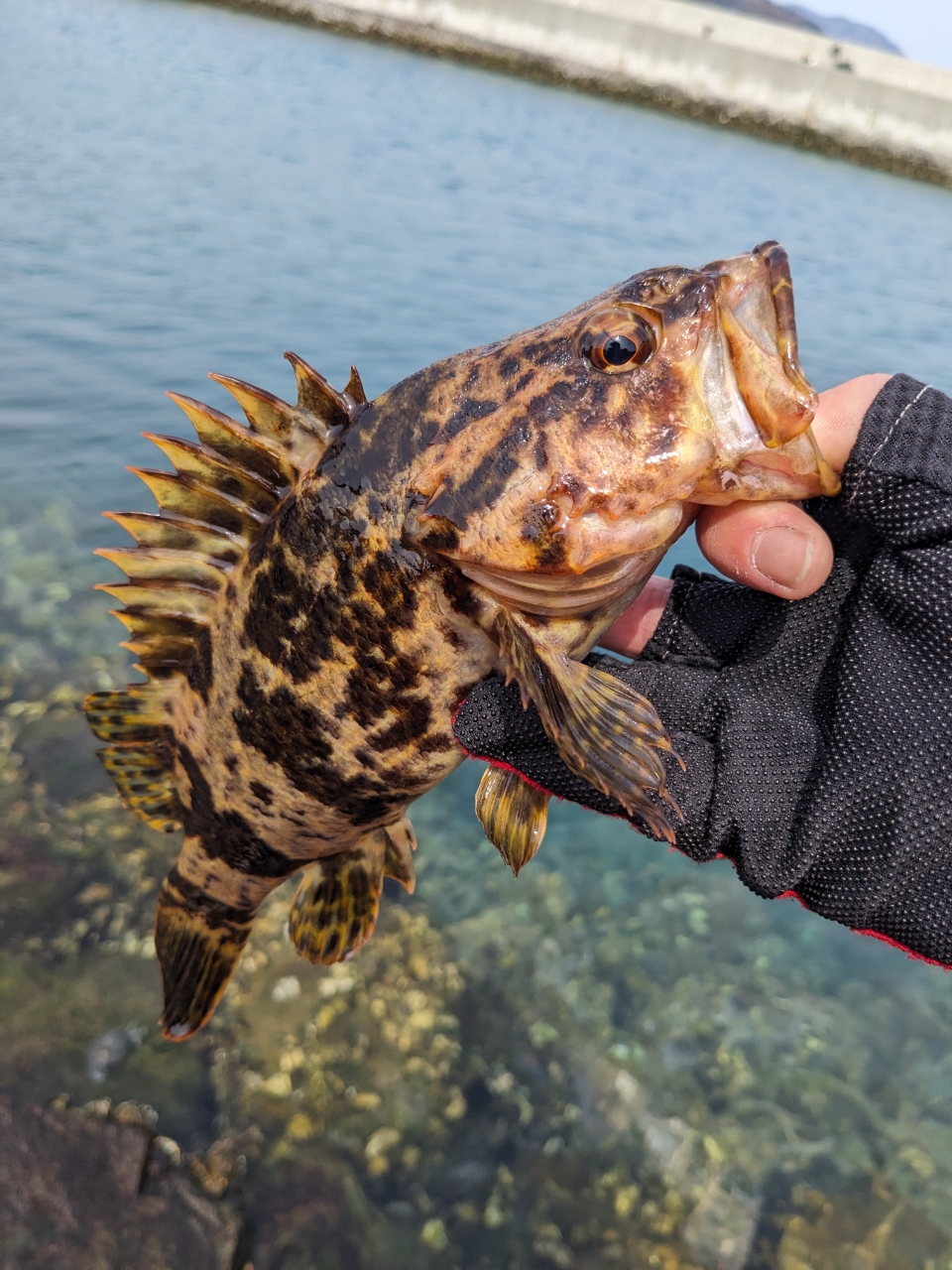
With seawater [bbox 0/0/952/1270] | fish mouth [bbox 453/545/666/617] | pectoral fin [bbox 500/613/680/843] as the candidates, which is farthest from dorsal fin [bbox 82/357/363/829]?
seawater [bbox 0/0/952/1270]

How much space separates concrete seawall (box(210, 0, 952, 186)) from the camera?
48188 millimetres

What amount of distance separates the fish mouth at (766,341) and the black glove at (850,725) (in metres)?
0.47

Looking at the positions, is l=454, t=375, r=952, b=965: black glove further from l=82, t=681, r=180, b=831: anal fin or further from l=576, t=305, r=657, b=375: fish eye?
l=82, t=681, r=180, b=831: anal fin

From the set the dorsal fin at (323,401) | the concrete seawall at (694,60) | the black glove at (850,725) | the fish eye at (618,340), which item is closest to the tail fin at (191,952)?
the black glove at (850,725)

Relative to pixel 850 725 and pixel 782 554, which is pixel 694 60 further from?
pixel 850 725

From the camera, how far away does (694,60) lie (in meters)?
50.5

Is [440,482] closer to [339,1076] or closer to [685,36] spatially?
[339,1076]

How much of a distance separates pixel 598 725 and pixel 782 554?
0.74 meters

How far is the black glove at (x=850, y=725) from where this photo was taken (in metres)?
2.38

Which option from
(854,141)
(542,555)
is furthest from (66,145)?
(854,141)

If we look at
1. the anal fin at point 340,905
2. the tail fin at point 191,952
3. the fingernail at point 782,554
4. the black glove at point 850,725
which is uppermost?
the fingernail at point 782,554

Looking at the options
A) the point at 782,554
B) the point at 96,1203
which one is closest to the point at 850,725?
the point at 782,554

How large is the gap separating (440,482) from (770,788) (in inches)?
55.0

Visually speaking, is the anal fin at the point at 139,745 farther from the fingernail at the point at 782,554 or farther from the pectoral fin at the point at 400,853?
the fingernail at the point at 782,554
